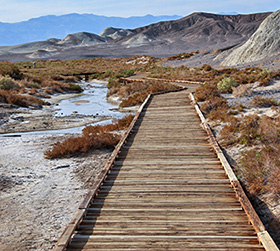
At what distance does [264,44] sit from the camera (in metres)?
31.0

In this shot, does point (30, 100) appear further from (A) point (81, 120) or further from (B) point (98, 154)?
(B) point (98, 154)

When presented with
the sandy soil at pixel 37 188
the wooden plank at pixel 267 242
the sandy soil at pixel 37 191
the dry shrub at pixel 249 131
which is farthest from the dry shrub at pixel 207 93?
the wooden plank at pixel 267 242

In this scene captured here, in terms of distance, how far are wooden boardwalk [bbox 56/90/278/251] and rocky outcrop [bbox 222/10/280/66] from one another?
23.7 m

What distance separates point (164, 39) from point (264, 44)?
137 metres

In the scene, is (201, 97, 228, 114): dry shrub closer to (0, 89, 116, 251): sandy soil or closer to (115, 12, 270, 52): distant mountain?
(0, 89, 116, 251): sandy soil

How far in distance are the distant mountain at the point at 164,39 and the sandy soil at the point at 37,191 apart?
122m

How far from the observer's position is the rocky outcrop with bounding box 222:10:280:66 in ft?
99.0

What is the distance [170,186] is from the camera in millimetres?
6918

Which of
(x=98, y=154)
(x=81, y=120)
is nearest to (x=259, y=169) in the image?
(x=98, y=154)

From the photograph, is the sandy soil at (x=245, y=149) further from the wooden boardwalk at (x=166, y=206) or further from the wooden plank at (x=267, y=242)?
the wooden plank at (x=267, y=242)

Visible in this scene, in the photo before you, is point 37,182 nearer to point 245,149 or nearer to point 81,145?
point 81,145

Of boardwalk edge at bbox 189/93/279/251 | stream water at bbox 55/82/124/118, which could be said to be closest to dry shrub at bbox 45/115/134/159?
boardwalk edge at bbox 189/93/279/251

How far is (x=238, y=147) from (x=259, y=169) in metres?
2.41

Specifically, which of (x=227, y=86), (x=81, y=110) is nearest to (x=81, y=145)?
(x=227, y=86)
